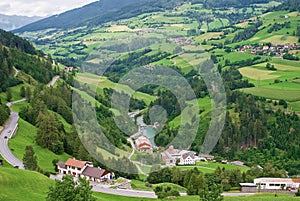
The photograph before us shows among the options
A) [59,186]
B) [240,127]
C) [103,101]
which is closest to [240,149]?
[240,127]

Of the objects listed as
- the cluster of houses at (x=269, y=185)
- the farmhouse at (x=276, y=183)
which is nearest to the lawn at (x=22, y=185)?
the cluster of houses at (x=269, y=185)

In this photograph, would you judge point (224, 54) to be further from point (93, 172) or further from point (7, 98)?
point (93, 172)

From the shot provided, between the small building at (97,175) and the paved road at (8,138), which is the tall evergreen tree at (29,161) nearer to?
the paved road at (8,138)

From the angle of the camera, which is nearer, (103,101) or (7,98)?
(7,98)

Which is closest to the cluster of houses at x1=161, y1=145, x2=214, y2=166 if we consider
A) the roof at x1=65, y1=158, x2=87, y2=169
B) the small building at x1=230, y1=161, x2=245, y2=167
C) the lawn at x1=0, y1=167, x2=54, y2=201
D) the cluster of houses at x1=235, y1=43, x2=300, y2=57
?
the small building at x1=230, y1=161, x2=245, y2=167

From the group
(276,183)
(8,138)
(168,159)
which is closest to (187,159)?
(168,159)

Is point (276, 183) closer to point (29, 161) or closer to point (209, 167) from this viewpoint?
point (209, 167)
